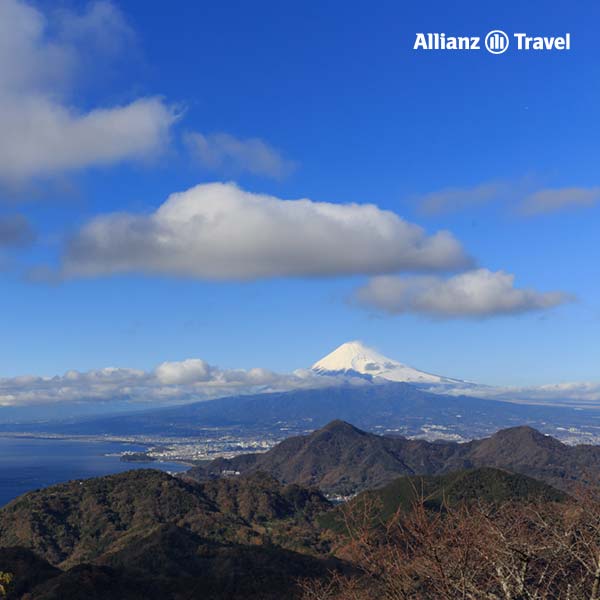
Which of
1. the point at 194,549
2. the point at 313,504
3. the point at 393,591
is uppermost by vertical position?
the point at 393,591

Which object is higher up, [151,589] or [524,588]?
[524,588]

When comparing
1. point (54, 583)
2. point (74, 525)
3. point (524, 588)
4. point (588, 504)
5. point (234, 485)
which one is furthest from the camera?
point (234, 485)

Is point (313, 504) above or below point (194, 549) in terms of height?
below

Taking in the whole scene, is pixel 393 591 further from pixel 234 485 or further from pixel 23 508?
pixel 234 485

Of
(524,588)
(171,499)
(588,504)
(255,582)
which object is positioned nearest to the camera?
(524,588)

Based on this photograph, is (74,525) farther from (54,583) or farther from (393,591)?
(393,591)

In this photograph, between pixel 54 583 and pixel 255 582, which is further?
pixel 255 582

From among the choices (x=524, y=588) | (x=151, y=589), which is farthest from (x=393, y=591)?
(x=151, y=589)

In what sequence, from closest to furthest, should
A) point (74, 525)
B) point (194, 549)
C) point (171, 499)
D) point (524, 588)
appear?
point (524, 588)
point (194, 549)
point (74, 525)
point (171, 499)

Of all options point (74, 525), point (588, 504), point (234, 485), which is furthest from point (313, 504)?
point (588, 504)
